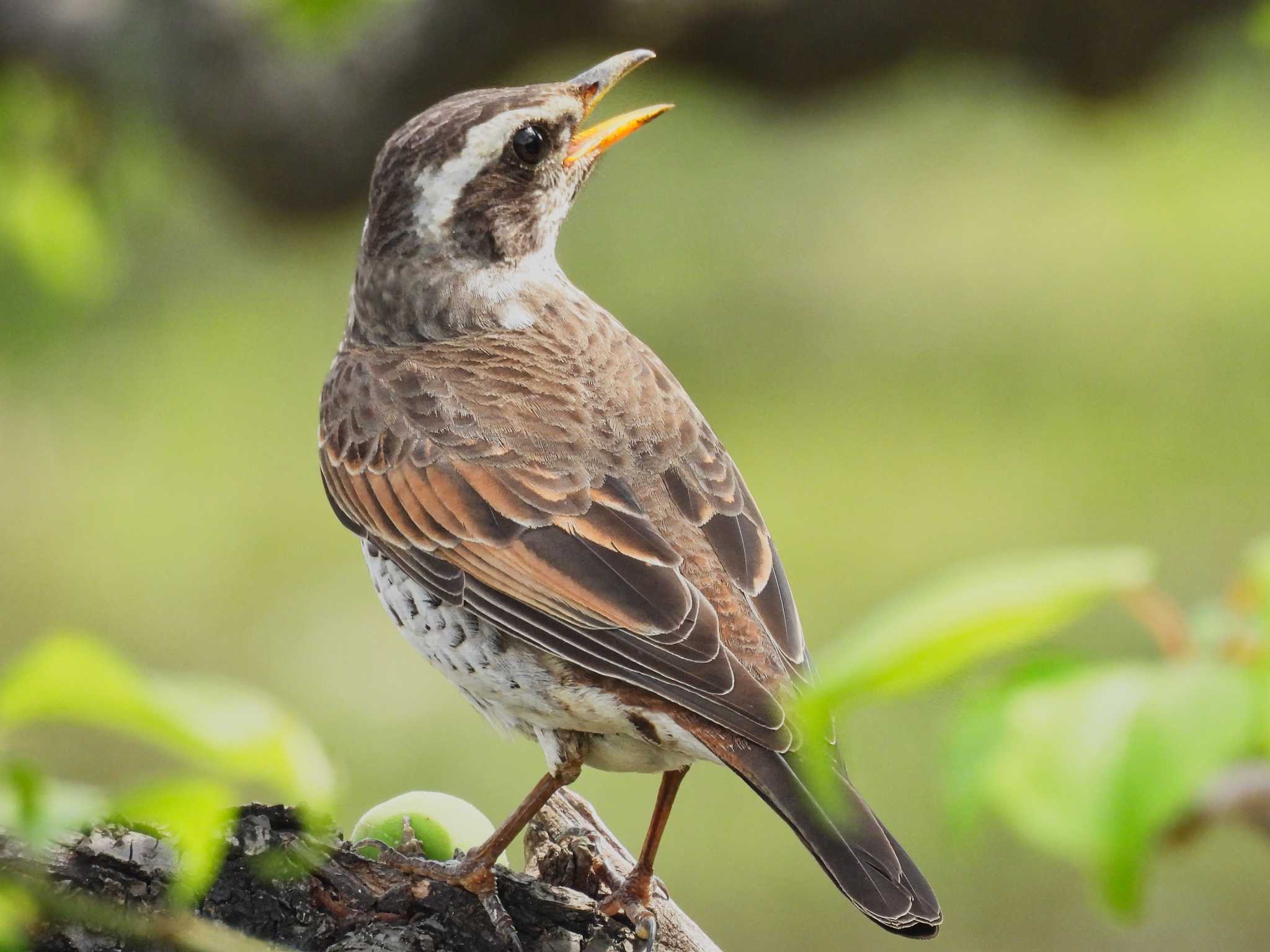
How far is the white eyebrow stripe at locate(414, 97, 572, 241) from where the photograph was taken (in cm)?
468

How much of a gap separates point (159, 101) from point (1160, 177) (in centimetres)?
1603

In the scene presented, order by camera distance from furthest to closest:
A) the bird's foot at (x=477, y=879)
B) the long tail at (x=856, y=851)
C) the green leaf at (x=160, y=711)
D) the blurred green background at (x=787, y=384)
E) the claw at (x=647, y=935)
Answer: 1. the blurred green background at (x=787, y=384)
2. the claw at (x=647, y=935)
3. the bird's foot at (x=477, y=879)
4. the long tail at (x=856, y=851)
5. the green leaf at (x=160, y=711)

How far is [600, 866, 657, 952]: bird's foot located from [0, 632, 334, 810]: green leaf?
2.31 m

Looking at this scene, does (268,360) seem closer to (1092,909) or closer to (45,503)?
(45,503)

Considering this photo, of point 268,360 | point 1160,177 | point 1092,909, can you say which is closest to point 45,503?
point 268,360

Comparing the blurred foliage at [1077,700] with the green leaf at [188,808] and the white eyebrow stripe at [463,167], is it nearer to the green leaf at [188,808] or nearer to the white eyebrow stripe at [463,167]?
the green leaf at [188,808]

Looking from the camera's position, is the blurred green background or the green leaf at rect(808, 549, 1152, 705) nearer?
the green leaf at rect(808, 549, 1152, 705)

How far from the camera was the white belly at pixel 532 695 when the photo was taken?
3.76 meters

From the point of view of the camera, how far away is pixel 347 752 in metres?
11.0

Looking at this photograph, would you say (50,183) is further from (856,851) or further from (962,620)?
(962,620)

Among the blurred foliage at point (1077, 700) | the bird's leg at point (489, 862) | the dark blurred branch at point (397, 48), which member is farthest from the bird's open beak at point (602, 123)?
the dark blurred branch at point (397, 48)

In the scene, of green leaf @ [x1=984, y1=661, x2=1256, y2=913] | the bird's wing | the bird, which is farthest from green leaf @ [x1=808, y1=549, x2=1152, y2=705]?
the bird's wing

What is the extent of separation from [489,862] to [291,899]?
1.52ft

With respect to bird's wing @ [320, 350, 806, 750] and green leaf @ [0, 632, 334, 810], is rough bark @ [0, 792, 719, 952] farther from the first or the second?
green leaf @ [0, 632, 334, 810]
